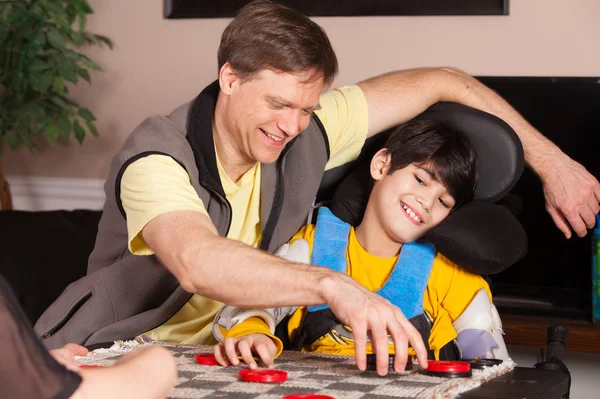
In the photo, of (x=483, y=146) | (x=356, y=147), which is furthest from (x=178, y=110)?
(x=483, y=146)

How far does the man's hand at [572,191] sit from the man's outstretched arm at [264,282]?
73cm

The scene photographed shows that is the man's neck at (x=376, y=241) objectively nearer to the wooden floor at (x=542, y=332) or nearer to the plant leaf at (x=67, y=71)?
the wooden floor at (x=542, y=332)

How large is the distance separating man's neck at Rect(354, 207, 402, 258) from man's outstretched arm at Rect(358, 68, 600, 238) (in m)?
0.25

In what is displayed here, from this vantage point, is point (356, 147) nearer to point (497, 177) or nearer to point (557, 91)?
point (497, 177)

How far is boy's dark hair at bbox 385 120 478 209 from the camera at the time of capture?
1790mm

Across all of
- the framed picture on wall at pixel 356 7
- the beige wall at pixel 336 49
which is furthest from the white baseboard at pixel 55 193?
the framed picture on wall at pixel 356 7

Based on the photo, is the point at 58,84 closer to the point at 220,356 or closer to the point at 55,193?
the point at 55,193

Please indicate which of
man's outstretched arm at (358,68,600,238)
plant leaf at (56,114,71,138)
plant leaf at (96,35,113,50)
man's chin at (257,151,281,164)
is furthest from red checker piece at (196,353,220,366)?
plant leaf at (96,35,113,50)

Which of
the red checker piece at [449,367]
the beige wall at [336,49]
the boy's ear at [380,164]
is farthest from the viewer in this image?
the beige wall at [336,49]

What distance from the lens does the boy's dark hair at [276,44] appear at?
1.72 metres

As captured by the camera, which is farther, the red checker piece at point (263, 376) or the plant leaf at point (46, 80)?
the plant leaf at point (46, 80)

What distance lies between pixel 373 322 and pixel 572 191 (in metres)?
0.86

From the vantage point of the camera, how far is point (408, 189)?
1.83 metres

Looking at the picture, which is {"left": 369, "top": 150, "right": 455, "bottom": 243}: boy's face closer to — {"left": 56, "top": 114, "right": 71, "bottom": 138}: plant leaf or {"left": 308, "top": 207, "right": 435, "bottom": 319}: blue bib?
{"left": 308, "top": 207, "right": 435, "bottom": 319}: blue bib
